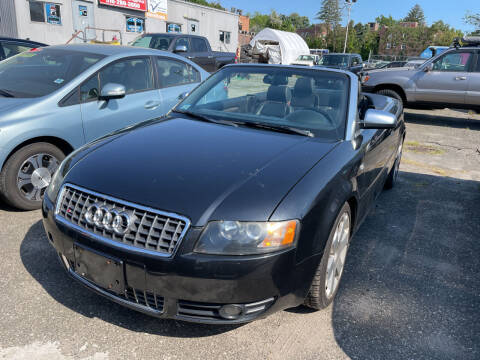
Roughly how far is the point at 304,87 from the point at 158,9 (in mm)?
24236

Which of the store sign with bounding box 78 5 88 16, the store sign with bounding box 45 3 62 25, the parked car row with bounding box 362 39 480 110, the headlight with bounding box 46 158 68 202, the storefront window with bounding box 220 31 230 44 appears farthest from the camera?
the storefront window with bounding box 220 31 230 44

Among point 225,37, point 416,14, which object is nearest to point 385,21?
point 416,14

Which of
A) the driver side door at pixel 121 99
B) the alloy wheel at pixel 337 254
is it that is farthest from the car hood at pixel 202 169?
the driver side door at pixel 121 99

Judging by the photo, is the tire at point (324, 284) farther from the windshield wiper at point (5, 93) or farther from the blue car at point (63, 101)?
the windshield wiper at point (5, 93)

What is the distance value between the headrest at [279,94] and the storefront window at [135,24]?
22.5 meters

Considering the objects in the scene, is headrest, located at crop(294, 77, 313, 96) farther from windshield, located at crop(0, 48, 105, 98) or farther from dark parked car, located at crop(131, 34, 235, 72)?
dark parked car, located at crop(131, 34, 235, 72)

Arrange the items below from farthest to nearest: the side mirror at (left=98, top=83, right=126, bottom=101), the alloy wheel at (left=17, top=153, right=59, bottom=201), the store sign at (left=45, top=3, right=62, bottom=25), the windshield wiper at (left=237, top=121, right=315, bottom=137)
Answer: the store sign at (left=45, top=3, right=62, bottom=25) → the side mirror at (left=98, top=83, right=126, bottom=101) → the alloy wheel at (left=17, top=153, right=59, bottom=201) → the windshield wiper at (left=237, top=121, right=315, bottom=137)

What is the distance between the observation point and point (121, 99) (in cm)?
461

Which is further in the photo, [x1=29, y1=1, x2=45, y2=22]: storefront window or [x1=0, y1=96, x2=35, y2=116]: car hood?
[x1=29, y1=1, x2=45, y2=22]: storefront window

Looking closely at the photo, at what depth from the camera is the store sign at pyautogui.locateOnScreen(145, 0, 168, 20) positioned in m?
24.2

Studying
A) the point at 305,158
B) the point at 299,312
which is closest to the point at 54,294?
the point at 299,312

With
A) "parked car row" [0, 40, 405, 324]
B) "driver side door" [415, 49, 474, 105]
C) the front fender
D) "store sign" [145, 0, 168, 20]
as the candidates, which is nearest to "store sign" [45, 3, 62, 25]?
"store sign" [145, 0, 168, 20]

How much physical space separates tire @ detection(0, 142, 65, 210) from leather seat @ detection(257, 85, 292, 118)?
2.17 meters

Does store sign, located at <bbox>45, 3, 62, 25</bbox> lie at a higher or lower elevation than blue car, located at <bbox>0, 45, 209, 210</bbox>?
higher
